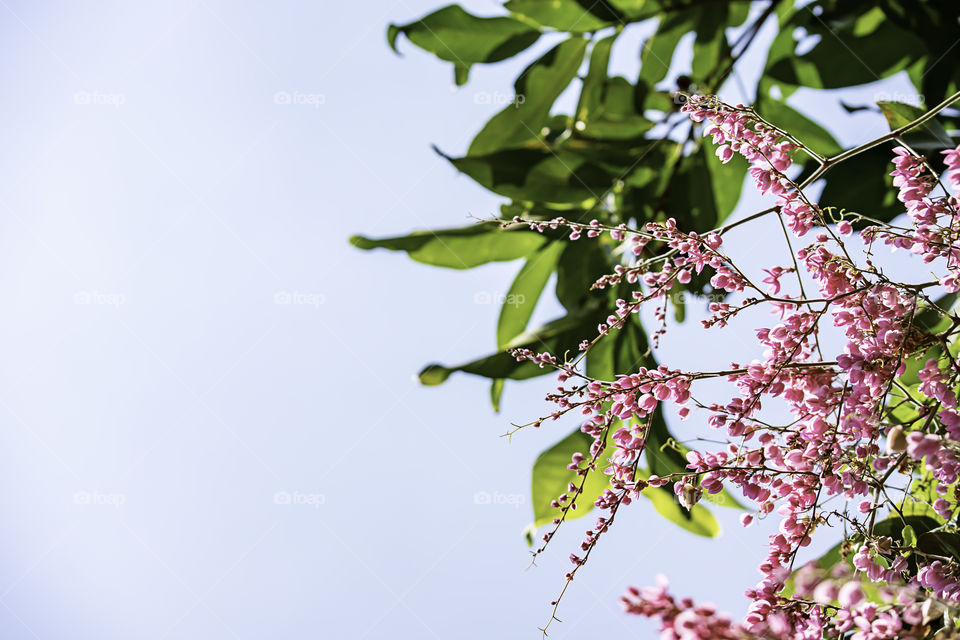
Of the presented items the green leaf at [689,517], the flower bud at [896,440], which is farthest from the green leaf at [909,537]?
the green leaf at [689,517]

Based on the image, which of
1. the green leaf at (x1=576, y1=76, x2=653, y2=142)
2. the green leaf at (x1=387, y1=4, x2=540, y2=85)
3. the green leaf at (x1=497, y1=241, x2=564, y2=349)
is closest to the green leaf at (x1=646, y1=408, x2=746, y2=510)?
the green leaf at (x1=497, y1=241, x2=564, y2=349)

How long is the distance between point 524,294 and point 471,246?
136 mm

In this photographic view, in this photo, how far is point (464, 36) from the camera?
123cm

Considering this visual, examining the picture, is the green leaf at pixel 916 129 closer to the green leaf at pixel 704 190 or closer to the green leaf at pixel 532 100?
the green leaf at pixel 704 190

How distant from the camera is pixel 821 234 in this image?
650mm

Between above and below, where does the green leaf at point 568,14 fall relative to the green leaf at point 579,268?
above

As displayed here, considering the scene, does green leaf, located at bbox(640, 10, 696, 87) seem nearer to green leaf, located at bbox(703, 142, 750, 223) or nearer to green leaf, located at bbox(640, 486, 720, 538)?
green leaf, located at bbox(703, 142, 750, 223)

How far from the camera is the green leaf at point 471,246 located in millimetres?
1179

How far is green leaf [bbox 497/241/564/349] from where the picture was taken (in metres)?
1.18

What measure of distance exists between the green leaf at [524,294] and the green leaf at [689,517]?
14.9 inches

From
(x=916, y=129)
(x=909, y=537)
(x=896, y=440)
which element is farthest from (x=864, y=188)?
(x=896, y=440)

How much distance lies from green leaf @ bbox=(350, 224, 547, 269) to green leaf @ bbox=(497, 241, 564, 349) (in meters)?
0.03

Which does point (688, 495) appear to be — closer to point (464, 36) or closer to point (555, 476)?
point (555, 476)

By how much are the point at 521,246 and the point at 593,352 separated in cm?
25
